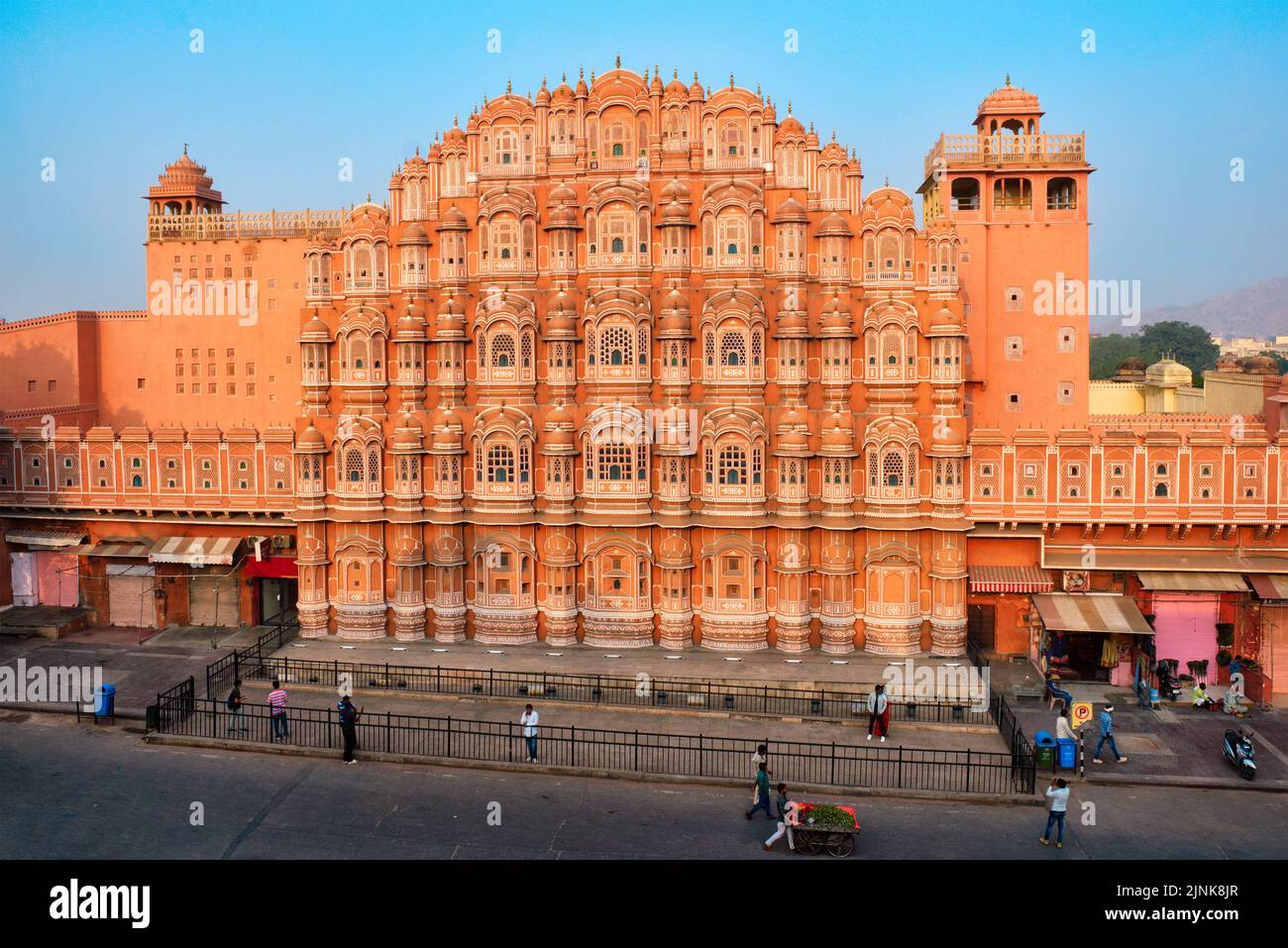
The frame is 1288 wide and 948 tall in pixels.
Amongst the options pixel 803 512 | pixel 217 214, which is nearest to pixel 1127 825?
pixel 803 512

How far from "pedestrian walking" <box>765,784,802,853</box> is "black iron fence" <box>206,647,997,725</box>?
842cm

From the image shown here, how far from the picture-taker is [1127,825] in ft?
84.8

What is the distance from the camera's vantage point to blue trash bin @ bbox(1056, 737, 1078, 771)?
28.7m

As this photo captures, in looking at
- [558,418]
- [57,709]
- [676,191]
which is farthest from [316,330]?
[57,709]

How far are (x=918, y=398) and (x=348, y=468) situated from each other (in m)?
21.4

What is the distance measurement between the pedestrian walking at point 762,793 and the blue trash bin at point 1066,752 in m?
8.59

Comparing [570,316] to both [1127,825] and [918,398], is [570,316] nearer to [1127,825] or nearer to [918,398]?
→ [918,398]

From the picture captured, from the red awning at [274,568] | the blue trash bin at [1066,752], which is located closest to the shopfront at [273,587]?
the red awning at [274,568]

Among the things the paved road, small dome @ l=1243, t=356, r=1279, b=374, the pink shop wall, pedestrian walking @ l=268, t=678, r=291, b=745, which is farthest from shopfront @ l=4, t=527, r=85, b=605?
small dome @ l=1243, t=356, r=1279, b=374

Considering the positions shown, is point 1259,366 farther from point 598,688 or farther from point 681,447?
point 598,688

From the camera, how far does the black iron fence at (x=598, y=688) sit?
33125mm

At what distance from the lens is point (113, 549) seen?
43.8m

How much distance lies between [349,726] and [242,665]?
10.1 meters

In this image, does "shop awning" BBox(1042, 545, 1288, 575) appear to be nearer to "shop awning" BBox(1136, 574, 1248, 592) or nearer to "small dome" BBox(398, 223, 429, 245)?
"shop awning" BBox(1136, 574, 1248, 592)
